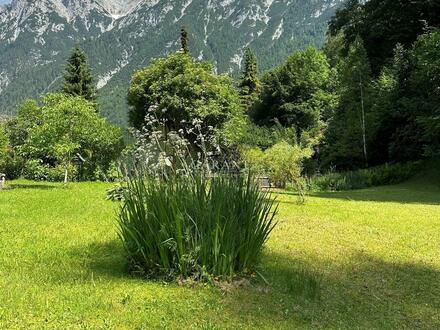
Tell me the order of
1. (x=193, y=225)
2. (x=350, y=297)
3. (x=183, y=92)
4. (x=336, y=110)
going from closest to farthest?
(x=350, y=297) < (x=193, y=225) < (x=183, y=92) < (x=336, y=110)

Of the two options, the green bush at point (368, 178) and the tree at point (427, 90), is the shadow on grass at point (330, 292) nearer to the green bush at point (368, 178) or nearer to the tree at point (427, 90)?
the tree at point (427, 90)

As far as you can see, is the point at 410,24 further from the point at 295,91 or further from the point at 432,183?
the point at 295,91

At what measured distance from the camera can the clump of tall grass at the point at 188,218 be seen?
19.4ft

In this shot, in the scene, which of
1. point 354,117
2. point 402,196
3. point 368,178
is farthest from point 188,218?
point 354,117

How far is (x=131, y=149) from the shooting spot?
21.7ft

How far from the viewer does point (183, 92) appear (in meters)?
30.1

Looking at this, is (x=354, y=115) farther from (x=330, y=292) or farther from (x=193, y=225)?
(x=193, y=225)

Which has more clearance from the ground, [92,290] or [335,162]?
[335,162]

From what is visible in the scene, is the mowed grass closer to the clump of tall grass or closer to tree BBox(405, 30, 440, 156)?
the clump of tall grass

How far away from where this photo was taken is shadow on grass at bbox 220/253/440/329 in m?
5.15

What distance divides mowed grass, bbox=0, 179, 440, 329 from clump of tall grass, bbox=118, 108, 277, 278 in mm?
297

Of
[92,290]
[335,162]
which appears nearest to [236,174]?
[92,290]

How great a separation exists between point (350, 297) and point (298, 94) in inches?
1808

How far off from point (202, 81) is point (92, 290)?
1032 inches
